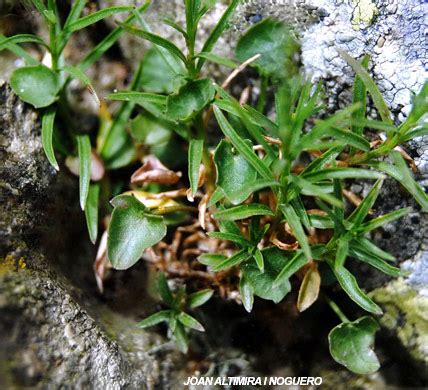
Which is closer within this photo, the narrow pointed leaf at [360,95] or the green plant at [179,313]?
the narrow pointed leaf at [360,95]

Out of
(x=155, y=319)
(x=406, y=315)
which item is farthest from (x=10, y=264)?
(x=406, y=315)

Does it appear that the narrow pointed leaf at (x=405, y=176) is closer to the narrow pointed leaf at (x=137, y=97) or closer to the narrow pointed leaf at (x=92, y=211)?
the narrow pointed leaf at (x=137, y=97)

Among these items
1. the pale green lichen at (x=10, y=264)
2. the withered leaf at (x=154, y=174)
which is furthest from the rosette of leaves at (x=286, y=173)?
the pale green lichen at (x=10, y=264)

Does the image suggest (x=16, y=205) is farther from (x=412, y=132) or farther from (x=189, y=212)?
(x=412, y=132)

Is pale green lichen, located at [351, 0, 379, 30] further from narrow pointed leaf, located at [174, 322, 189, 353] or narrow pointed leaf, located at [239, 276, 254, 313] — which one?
narrow pointed leaf, located at [174, 322, 189, 353]

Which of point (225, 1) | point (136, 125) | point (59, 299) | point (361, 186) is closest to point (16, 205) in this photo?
point (59, 299)

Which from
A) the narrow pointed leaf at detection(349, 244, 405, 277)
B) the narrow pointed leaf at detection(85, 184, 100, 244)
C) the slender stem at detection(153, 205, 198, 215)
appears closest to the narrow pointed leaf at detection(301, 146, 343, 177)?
the narrow pointed leaf at detection(349, 244, 405, 277)
